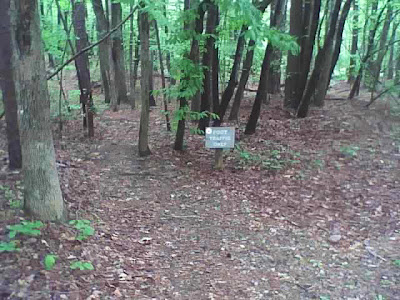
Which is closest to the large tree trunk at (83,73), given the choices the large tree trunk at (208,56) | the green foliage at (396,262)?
the large tree trunk at (208,56)

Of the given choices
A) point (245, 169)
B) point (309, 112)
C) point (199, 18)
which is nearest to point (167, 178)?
point (245, 169)

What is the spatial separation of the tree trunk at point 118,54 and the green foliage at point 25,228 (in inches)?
398

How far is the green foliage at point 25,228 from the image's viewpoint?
4.18 m

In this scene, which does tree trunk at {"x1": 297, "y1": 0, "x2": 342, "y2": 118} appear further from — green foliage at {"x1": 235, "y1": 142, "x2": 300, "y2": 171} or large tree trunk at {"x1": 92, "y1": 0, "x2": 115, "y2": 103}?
large tree trunk at {"x1": 92, "y1": 0, "x2": 115, "y2": 103}

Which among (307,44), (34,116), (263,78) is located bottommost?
(34,116)

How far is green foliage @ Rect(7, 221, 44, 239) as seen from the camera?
4184 mm

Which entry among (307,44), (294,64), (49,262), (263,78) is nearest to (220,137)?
(263,78)

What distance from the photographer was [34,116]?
14.8 feet

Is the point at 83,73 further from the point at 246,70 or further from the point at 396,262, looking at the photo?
the point at 396,262

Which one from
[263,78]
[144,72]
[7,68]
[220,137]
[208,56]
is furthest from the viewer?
[263,78]

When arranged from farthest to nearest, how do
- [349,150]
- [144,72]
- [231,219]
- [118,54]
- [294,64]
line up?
[118,54], [294,64], [349,150], [144,72], [231,219]

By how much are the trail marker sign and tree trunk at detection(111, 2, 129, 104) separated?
7407mm

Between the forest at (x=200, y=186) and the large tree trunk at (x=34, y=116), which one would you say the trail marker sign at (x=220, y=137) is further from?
the large tree trunk at (x=34, y=116)

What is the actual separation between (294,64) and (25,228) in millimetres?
9664
